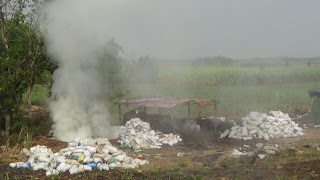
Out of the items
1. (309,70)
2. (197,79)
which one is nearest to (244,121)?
(197,79)

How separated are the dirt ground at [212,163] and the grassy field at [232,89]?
382 cm

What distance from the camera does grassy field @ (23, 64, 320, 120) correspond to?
51.3 feet

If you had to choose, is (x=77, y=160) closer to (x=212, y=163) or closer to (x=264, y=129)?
(x=212, y=163)

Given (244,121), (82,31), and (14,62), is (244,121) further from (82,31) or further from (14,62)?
(14,62)

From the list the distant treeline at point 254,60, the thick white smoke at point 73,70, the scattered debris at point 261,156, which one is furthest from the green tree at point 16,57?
the scattered debris at point 261,156

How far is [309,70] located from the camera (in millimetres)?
29469

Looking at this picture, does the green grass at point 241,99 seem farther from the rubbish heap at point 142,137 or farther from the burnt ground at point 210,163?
the burnt ground at point 210,163

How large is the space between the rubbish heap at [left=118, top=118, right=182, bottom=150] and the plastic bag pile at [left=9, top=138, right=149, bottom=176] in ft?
5.12

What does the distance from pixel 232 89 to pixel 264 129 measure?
12352mm

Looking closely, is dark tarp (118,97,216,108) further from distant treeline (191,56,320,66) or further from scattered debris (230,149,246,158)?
scattered debris (230,149,246,158)

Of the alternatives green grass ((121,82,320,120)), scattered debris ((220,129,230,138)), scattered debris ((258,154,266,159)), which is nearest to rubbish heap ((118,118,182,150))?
scattered debris ((220,129,230,138))

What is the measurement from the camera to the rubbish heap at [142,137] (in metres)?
10.1

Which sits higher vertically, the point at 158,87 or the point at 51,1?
the point at 51,1

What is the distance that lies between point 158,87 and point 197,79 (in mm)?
9386
